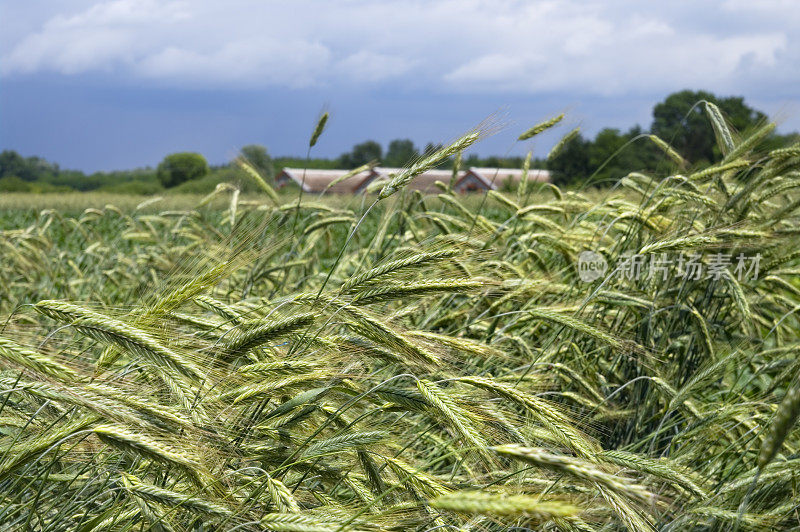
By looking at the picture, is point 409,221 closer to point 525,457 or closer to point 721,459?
point 721,459

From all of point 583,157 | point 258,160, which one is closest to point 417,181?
point 258,160

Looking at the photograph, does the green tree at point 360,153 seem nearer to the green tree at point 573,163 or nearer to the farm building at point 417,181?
the green tree at point 573,163

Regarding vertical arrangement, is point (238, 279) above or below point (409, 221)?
below

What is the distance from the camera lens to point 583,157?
47656 millimetres

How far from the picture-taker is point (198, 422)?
158cm

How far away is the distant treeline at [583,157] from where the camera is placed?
417cm

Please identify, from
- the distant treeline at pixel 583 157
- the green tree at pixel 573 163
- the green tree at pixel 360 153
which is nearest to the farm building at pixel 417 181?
the distant treeline at pixel 583 157

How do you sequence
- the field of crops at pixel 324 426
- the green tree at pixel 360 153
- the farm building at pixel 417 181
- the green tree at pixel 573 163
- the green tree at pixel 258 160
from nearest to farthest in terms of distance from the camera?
the field of crops at pixel 324 426, the farm building at pixel 417 181, the green tree at pixel 258 160, the green tree at pixel 573 163, the green tree at pixel 360 153

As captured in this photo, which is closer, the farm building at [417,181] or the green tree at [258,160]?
the farm building at [417,181]

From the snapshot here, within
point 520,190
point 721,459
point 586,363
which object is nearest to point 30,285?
point 520,190

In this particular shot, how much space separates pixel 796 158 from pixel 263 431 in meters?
3.06

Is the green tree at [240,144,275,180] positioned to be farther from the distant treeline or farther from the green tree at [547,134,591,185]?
the green tree at [547,134,591,185]

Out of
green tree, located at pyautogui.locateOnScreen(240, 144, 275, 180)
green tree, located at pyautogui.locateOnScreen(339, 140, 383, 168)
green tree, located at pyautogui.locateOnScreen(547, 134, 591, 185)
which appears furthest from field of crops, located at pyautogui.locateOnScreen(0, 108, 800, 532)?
green tree, located at pyautogui.locateOnScreen(339, 140, 383, 168)

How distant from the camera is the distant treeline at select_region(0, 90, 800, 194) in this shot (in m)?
4.17
